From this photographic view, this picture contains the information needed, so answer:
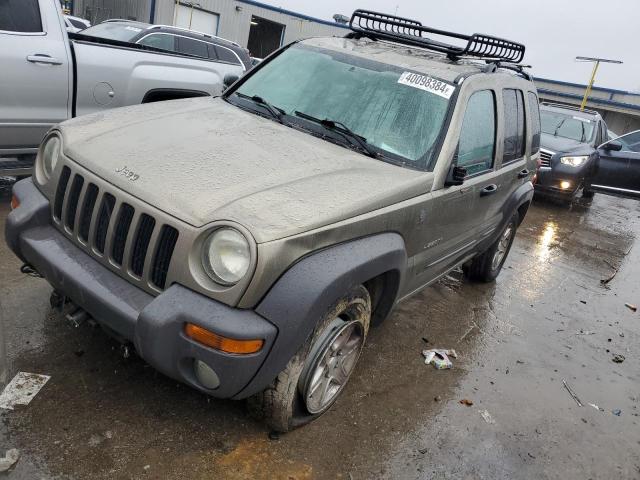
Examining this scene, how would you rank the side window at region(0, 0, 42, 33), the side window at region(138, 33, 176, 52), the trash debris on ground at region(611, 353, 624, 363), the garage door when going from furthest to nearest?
1. the garage door
2. the side window at region(138, 33, 176, 52)
3. the side window at region(0, 0, 42, 33)
4. the trash debris on ground at region(611, 353, 624, 363)

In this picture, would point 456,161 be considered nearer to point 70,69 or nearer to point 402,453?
point 402,453

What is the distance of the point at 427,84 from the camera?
337 centimetres

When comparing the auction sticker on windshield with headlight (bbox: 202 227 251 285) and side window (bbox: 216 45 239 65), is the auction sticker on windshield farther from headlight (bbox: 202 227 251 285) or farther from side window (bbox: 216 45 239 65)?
side window (bbox: 216 45 239 65)

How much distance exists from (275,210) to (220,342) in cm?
59

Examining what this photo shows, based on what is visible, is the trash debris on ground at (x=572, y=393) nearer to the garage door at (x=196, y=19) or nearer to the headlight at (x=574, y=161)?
the headlight at (x=574, y=161)

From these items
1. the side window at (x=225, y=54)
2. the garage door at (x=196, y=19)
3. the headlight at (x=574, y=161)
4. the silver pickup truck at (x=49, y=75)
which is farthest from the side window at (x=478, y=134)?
the garage door at (x=196, y=19)

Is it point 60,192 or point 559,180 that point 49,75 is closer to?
point 60,192

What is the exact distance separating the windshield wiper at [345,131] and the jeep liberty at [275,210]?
0.01m

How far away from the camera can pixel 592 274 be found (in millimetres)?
6438

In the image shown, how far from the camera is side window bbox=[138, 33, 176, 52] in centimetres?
960

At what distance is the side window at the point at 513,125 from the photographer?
4.10 metres

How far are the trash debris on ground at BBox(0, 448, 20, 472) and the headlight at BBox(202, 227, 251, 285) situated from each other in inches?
46.7

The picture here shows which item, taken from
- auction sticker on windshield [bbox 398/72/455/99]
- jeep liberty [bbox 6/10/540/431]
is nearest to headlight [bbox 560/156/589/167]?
jeep liberty [bbox 6/10/540/431]

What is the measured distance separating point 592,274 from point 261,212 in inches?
218
